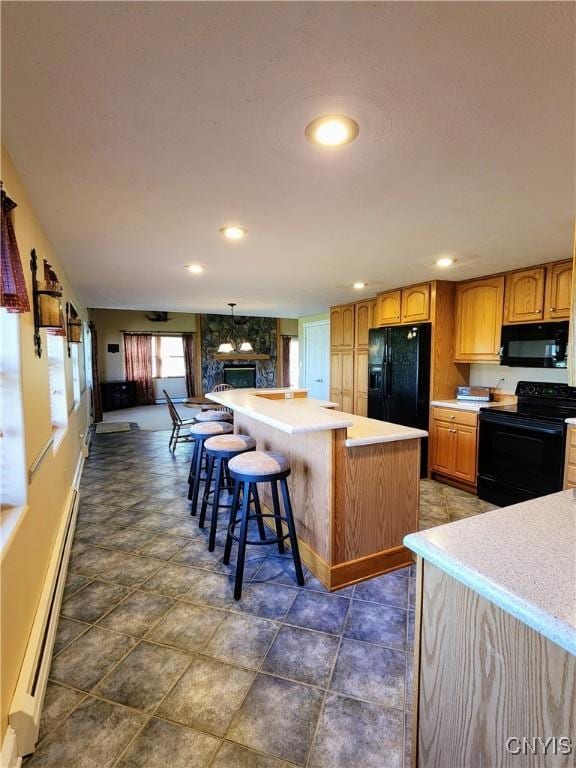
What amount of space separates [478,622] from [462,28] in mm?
1452

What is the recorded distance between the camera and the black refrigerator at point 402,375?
3.92 meters

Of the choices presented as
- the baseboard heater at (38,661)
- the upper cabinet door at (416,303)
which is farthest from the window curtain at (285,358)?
the baseboard heater at (38,661)

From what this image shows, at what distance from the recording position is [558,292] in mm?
3143

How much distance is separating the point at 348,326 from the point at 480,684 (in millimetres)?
5062

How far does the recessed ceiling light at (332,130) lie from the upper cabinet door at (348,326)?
13.9 ft

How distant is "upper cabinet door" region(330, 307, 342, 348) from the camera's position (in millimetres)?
5805

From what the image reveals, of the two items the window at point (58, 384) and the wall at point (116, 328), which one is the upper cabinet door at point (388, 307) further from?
the wall at point (116, 328)

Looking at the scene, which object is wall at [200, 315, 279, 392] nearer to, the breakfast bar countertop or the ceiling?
the breakfast bar countertop

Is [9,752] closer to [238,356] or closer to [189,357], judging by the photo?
[238,356]

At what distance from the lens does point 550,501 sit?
1160 mm

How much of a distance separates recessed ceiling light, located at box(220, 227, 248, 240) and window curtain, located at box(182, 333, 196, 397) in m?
7.52

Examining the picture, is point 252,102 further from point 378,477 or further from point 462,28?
point 378,477

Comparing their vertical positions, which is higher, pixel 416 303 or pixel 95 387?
pixel 416 303

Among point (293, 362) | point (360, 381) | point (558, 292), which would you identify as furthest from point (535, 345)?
point (293, 362)
